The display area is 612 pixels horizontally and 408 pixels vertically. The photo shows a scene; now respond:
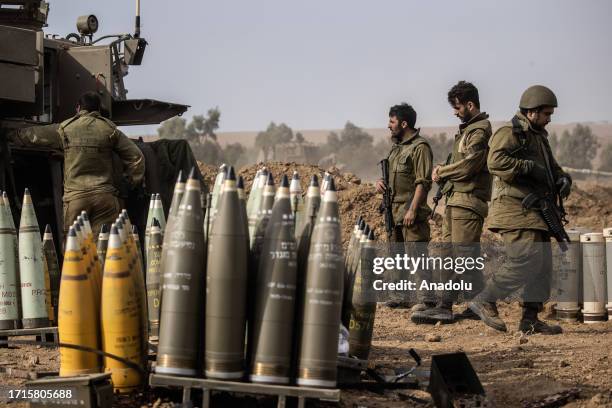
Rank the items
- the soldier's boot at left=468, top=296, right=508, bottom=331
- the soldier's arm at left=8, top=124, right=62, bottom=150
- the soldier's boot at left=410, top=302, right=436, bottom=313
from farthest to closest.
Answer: the soldier's boot at left=410, top=302, right=436, bottom=313 → the soldier's arm at left=8, top=124, right=62, bottom=150 → the soldier's boot at left=468, top=296, right=508, bottom=331

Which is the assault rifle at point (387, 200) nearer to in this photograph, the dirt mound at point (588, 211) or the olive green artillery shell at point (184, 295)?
the olive green artillery shell at point (184, 295)

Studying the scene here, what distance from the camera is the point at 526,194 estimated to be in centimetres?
762

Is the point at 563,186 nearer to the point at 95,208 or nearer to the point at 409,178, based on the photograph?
the point at 409,178

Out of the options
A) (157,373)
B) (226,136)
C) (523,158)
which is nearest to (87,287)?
(157,373)

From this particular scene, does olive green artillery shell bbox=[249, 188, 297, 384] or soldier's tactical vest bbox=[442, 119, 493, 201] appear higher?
soldier's tactical vest bbox=[442, 119, 493, 201]

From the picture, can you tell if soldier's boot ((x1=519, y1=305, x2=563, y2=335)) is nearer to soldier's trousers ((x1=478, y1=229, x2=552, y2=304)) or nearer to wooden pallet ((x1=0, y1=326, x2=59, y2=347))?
soldier's trousers ((x1=478, y1=229, x2=552, y2=304))

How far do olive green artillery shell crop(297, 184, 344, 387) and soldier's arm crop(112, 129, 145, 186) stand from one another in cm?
448

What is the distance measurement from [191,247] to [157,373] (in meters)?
0.56

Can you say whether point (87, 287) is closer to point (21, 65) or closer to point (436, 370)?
point (436, 370)

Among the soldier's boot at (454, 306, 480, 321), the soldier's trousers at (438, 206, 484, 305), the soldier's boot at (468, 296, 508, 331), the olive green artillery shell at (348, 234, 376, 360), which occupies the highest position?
the soldier's trousers at (438, 206, 484, 305)

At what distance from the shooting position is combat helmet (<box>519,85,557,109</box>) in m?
7.55

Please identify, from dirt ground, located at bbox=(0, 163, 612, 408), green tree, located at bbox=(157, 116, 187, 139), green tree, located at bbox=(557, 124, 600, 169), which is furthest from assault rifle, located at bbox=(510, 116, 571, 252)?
green tree, located at bbox=(157, 116, 187, 139)

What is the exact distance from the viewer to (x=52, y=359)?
611 centimetres

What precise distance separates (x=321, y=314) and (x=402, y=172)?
5.18 meters
